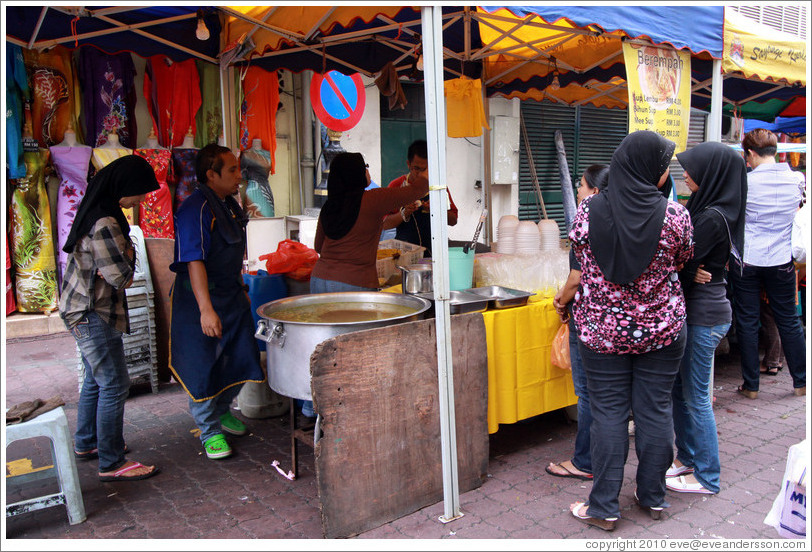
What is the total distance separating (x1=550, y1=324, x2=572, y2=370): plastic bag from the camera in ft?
11.4

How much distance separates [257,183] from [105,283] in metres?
4.04

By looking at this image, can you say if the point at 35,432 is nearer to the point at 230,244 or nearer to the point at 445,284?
the point at 230,244

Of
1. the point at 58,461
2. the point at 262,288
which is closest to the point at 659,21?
the point at 262,288

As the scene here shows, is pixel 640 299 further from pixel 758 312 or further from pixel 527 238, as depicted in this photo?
pixel 758 312

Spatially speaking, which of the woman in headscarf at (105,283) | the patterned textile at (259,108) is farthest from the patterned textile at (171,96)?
the woman in headscarf at (105,283)

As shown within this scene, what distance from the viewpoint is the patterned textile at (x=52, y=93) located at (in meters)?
5.64

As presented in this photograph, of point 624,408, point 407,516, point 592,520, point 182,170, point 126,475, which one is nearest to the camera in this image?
point 624,408

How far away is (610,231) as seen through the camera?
2521 mm

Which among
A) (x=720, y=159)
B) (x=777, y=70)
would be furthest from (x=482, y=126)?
(x=720, y=159)

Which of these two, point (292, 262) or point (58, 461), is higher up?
point (292, 262)

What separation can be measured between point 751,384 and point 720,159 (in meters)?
2.56

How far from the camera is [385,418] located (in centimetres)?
289

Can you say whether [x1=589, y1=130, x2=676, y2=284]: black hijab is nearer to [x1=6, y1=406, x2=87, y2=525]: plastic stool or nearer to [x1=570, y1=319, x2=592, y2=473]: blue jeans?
[x1=570, y1=319, x2=592, y2=473]: blue jeans

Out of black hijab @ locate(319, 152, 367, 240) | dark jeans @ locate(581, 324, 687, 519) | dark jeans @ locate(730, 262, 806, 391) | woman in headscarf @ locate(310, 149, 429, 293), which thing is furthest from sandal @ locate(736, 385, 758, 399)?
black hijab @ locate(319, 152, 367, 240)
